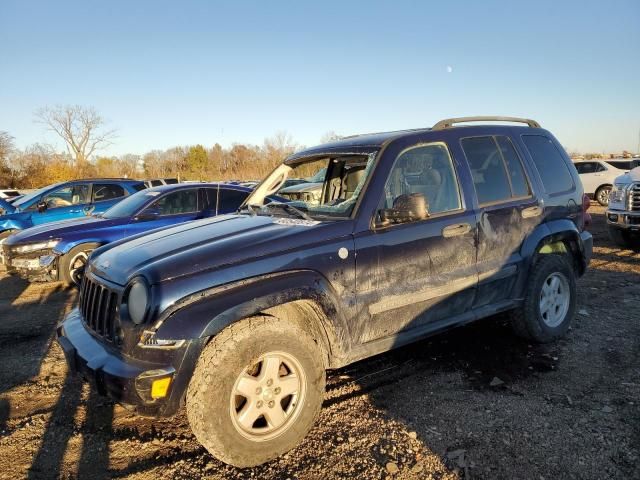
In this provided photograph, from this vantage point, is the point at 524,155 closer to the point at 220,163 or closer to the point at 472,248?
the point at 472,248

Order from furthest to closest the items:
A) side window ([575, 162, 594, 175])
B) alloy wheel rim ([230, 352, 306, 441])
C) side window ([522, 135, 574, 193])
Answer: side window ([575, 162, 594, 175])
side window ([522, 135, 574, 193])
alloy wheel rim ([230, 352, 306, 441])

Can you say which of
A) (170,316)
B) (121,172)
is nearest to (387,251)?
(170,316)

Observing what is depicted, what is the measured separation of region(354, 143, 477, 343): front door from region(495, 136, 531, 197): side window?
73 cm

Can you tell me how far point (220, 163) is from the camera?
52.0ft

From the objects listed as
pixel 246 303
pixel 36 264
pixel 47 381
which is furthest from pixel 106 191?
pixel 246 303

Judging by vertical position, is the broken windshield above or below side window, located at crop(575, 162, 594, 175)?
below

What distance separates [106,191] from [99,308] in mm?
8196

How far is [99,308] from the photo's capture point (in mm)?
2979

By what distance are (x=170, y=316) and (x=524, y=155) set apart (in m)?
3.48

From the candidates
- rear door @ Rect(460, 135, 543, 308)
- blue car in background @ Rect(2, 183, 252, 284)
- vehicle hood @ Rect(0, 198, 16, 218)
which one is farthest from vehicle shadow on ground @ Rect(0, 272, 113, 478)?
vehicle hood @ Rect(0, 198, 16, 218)

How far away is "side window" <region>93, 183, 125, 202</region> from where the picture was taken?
10.2 m

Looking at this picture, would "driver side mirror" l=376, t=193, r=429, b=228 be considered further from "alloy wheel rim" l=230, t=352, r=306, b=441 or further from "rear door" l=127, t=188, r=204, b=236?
"rear door" l=127, t=188, r=204, b=236

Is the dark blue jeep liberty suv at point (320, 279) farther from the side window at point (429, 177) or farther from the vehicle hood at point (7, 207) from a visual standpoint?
the vehicle hood at point (7, 207)

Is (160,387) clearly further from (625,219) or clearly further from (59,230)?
(625,219)
